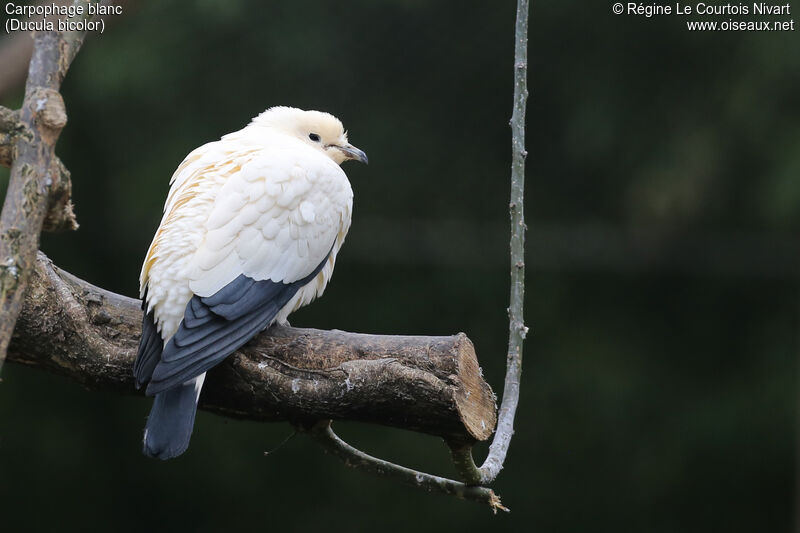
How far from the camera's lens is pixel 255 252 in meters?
3.04

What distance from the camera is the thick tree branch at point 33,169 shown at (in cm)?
185

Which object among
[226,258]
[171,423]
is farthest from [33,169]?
[226,258]

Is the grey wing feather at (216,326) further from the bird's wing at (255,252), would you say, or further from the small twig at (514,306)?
the small twig at (514,306)

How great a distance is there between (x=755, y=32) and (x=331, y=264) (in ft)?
12.4

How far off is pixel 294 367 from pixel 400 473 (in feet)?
1.22

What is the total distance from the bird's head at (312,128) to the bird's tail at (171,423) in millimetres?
1411

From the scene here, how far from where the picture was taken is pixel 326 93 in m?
6.86

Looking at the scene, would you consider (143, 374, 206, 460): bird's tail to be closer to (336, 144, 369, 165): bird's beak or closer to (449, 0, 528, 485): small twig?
(449, 0, 528, 485): small twig

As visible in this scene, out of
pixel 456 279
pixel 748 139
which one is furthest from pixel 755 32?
pixel 456 279

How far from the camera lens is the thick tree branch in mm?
1854

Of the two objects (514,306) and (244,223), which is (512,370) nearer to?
(514,306)

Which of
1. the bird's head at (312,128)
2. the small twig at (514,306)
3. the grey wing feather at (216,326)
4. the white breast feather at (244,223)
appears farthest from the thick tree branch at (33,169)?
Answer: the bird's head at (312,128)

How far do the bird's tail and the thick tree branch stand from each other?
2.64 feet

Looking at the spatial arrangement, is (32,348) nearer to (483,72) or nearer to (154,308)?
(154,308)
